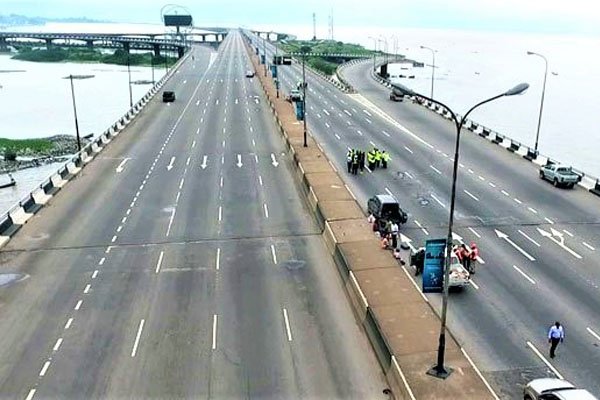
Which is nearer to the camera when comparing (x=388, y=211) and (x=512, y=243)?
(x=512, y=243)

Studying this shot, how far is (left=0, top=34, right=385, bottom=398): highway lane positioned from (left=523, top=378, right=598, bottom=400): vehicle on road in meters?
4.56

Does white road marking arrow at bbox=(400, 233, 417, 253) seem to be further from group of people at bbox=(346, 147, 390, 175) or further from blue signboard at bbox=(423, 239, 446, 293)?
group of people at bbox=(346, 147, 390, 175)

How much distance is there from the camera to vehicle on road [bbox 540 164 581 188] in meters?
42.6

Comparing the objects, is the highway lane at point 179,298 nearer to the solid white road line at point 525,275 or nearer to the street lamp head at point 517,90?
the solid white road line at point 525,275

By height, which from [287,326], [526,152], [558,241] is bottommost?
[287,326]

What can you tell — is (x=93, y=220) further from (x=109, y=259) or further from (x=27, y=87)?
(x=27, y=87)

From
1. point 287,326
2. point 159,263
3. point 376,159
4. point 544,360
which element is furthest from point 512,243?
point 159,263

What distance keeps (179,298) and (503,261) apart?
1552cm

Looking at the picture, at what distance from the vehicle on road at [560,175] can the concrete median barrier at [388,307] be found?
15.8 m

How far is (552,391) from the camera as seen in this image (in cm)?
1689

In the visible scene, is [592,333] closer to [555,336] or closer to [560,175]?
[555,336]

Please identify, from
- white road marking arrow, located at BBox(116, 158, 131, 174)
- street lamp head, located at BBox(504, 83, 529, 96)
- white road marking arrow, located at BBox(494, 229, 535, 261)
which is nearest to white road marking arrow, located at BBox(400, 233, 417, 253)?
white road marking arrow, located at BBox(494, 229, 535, 261)

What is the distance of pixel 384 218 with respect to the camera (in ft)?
110

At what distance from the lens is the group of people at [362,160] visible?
4606 centimetres
